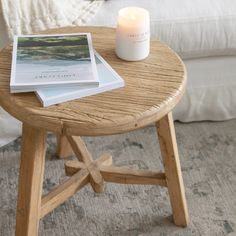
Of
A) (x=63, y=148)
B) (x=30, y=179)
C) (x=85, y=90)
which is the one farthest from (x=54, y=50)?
(x=63, y=148)

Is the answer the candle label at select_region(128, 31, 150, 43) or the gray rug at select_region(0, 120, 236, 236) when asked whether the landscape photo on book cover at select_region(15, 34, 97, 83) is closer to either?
the candle label at select_region(128, 31, 150, 43)

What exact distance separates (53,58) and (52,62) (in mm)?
16

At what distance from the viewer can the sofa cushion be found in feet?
4.05

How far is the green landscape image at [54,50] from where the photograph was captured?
2.94 feet

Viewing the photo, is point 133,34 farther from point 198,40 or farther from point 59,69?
point 198,40

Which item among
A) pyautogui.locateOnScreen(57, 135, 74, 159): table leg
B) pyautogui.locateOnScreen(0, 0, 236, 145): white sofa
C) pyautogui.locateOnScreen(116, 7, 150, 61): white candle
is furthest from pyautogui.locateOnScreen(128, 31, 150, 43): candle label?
pyautogui.locateOnScreen(57, 135, 74, 159): table leg

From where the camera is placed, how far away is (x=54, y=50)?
0.93 metres

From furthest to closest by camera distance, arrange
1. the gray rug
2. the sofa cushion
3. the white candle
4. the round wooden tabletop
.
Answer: the sofa cushion, the gray rug, the white candle, the round wooden tabletop

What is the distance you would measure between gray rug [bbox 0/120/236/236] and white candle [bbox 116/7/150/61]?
1.31ft

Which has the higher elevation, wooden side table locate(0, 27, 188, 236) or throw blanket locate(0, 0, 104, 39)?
throw blanket locate(0, 0, 104, 39)

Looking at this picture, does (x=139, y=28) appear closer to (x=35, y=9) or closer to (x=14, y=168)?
(x=35, y=9)

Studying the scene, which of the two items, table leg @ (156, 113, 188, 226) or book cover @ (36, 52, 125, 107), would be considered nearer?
book cover @ (36, 52, 125, 107)

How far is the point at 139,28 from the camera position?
90 cm

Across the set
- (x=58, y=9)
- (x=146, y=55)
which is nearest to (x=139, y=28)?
(x=146, y=55)
